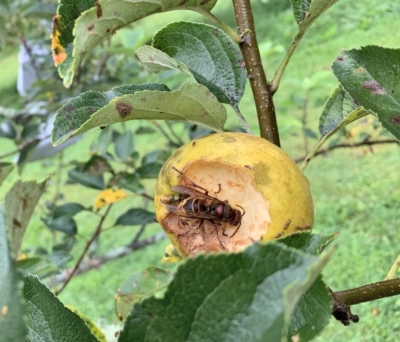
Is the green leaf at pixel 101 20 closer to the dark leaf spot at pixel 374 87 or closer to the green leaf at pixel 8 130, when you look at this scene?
the dark leaf spot at pixel 374 87

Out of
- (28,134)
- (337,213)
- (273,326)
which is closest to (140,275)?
(273,326)

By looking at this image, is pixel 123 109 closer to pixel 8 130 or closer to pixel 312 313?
pixel 312 313

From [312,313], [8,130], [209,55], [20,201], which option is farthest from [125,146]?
[312,313]

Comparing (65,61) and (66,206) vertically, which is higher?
(65,61)

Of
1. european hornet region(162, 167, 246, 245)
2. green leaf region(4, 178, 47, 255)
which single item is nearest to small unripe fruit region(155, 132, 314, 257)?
european hornet region(162, 167, 246, 245)

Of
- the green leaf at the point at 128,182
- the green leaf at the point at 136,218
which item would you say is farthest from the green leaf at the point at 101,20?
the green leaf at the point at 136,218

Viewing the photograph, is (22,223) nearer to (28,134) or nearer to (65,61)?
(65,61)
